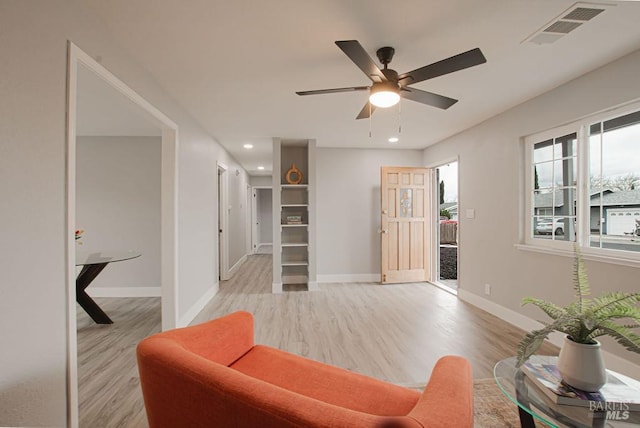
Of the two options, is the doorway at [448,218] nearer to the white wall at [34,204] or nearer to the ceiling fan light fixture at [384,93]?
the ceiling fan light fixture at [384,93]

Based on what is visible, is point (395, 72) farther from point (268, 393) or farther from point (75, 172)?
point (75, 172)

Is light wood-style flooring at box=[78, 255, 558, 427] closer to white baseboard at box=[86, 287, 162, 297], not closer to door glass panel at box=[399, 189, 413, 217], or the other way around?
white baseboard at box=[86, 287, 162, 297]

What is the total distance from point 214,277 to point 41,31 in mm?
3721

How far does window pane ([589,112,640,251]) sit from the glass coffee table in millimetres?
1773

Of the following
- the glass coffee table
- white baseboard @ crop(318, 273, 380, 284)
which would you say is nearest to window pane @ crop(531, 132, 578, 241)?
the glass coffee table

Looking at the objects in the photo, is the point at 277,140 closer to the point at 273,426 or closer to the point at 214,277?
the point at 214,277

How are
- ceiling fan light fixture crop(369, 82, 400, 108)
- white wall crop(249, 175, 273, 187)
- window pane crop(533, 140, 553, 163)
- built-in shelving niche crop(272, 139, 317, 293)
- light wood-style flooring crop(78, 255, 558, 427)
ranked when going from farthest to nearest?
white wall crop(249, 175, 273, 187) → built-in shelving niche crop(272, 139, 317, 293) → window pane crop(533, 140, 553, 163) → light wood-style flooring crop(78, 255, 558, 427) → ceiling fan light fixture crop(369, 82, 400, 108)

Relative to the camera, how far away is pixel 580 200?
2652 mm

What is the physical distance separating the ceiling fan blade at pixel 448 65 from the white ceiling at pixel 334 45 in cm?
29

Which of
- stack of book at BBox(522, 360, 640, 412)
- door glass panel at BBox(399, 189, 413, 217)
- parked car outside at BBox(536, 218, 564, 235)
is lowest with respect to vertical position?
stack of book at BBox(522, 360, 640, 412)

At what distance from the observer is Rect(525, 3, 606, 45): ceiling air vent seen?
66.1 inches

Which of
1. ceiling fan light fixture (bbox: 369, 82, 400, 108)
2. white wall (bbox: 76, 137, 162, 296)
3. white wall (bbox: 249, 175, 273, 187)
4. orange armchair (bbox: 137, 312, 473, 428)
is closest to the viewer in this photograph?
orange armchair (bbox: 137, 312, 473, 428)

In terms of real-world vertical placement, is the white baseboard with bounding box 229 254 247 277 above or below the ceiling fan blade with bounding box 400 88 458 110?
below

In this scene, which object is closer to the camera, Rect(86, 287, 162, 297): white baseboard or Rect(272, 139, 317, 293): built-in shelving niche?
Rect(86, 287, 162, 297): white baseboard
